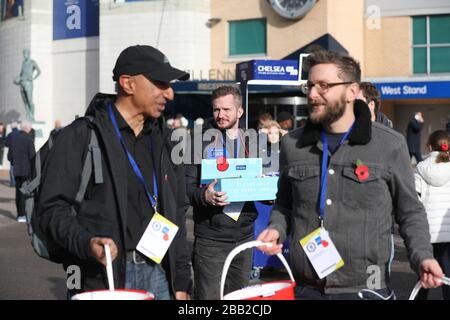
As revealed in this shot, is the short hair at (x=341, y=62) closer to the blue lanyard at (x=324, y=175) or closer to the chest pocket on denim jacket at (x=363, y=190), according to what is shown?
the blue lanyard at (x=324, y=175)

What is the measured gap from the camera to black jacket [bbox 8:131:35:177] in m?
16.6

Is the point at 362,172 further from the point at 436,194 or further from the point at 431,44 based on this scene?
the point at 431,44

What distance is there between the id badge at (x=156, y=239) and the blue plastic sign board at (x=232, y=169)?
2.04m

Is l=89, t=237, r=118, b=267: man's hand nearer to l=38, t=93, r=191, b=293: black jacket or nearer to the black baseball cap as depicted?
l=38, t=93, r=191, b=293: black jacket

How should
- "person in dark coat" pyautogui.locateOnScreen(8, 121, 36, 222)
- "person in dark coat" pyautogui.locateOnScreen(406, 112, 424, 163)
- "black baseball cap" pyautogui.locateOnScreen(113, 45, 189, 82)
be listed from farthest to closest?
"person in dark coat" pyautogui.locateOnScreen(406, 112, 424, 163)
"person in dark coat" pyautogui.locateOnScreen(8, 121, 36, 222)
"black baseball cap" pyautogui.locateOnScreen(113, 45, 189, 82)

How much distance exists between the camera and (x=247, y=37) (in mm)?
32812

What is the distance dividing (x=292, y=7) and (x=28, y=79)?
44.5 feet

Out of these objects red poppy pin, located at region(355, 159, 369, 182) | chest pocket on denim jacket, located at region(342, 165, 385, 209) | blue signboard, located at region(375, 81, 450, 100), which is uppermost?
blue signboard, located at region(375, 81, 450, 100)

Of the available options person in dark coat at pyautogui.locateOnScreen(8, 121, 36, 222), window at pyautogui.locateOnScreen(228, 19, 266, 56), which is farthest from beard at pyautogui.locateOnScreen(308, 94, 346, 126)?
window at pyautogui.locateOnScreen(228, 19, 266, 56)

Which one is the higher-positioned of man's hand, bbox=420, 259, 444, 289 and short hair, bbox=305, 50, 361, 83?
short hair, bbox=305, 50, 361, 83

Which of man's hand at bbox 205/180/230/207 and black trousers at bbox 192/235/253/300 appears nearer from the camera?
man's hand at bbox 205/180/230/207

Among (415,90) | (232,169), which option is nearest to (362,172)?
(232,169)

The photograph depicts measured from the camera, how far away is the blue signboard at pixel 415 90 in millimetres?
29188

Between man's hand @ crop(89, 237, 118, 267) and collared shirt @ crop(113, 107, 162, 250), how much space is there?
10.6 inches
